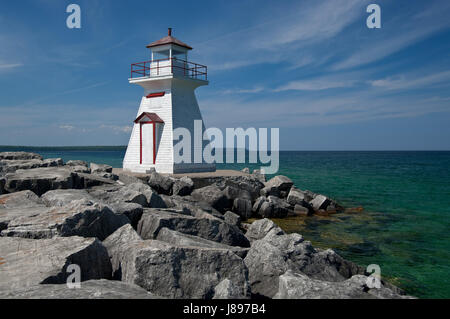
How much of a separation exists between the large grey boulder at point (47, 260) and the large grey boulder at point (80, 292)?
0.19m

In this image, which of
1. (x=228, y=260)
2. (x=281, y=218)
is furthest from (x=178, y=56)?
(x=228, y=260)

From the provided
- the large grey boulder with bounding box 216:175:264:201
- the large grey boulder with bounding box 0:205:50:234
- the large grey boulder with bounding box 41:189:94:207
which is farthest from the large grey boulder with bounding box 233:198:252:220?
the large grey boulder with bounding box 0:205:50:234

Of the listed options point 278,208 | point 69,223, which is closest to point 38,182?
point 69,223

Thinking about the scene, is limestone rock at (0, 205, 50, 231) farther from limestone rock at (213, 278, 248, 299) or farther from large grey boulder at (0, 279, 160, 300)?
limestone rock at (213, 278, 248, 299)

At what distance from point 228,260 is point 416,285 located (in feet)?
17.3

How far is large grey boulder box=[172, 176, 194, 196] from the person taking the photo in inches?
518

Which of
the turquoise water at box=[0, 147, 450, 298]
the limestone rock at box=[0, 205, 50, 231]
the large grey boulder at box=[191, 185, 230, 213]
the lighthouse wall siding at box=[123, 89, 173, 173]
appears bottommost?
the turquoise water at box=[0, 147, 450, 298]

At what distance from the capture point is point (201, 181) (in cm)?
1531

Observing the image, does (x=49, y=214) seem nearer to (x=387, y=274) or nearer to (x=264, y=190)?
(x=387, y=274)

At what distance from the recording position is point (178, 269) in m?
3.88

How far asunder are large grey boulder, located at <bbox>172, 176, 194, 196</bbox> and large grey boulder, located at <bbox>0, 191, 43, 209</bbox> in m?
6.50

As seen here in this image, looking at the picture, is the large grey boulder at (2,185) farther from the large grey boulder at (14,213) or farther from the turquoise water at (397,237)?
the turquoise water at (397,237)

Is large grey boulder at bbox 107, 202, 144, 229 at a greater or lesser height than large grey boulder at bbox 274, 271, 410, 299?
greater

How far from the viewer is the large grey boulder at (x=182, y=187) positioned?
13148 millimetres
